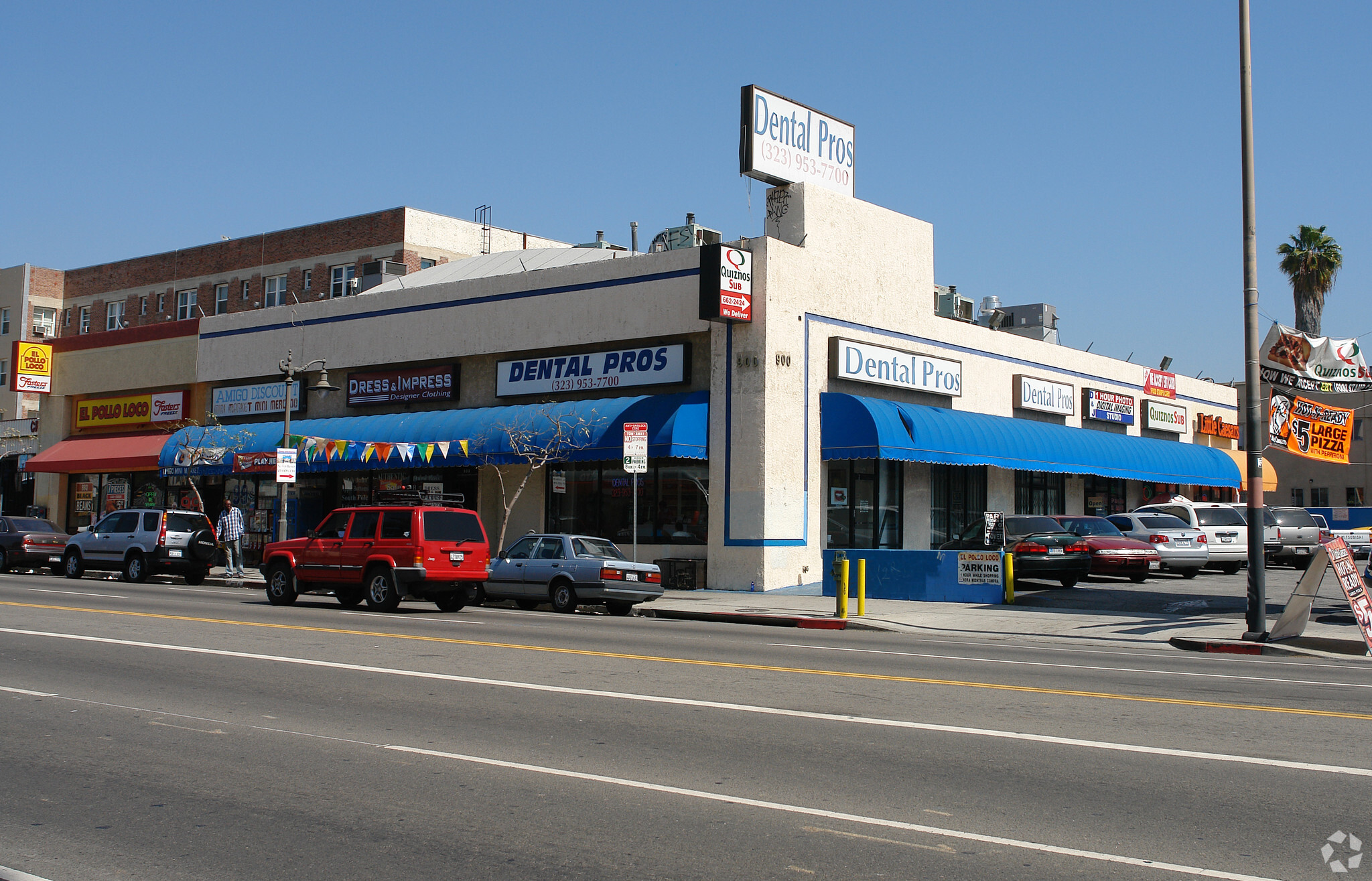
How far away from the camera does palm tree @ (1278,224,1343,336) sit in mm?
61531

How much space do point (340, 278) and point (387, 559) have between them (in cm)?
2874

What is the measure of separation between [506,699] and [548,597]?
1187 centimetres

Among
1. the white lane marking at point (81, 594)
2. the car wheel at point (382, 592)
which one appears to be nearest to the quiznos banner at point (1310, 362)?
the car wheel at point (382, 592)

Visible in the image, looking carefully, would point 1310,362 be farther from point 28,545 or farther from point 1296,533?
point 28,545

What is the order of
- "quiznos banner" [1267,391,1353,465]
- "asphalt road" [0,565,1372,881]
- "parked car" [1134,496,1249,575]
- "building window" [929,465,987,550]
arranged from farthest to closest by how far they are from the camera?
"building window" [929,465,987,550] → "parked car" [1134,496,1249,575] → "quiznos banner" [1267,391,1353,465] → "asphalt road" [0,565,1372,881]

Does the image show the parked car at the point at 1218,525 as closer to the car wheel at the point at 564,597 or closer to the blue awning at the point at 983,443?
the blue awning at the point at 983,443

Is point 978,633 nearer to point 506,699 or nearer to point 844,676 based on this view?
point 844,676

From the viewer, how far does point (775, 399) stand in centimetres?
2692

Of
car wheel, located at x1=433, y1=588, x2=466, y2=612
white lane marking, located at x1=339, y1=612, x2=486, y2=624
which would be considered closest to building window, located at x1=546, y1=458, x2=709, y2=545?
car wheel, located at x1=433, y1=588, x2=466, y2=612

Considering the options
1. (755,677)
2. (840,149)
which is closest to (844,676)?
(755,677)

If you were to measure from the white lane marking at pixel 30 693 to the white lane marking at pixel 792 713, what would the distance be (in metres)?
2.55

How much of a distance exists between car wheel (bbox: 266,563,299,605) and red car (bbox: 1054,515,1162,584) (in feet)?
52.9

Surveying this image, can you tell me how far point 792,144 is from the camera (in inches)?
1157

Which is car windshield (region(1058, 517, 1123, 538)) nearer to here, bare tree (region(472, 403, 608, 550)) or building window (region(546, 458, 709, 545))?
building window (region(546, 458, 709, 545))
